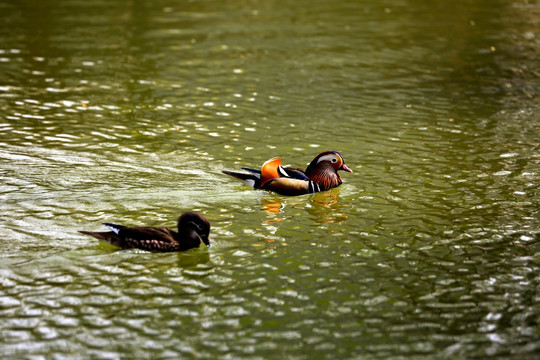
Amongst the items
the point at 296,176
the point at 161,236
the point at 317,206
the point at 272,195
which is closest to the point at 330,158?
the point at 296,176

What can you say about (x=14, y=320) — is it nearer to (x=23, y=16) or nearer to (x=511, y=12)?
(x=23, y=16)

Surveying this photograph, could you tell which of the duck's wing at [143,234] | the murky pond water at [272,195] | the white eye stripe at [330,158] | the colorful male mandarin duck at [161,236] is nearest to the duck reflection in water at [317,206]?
the murky pond water at [272,195]

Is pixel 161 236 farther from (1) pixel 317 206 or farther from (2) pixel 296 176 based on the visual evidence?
(2) pixel 296 176

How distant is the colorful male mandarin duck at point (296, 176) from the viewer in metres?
12.2

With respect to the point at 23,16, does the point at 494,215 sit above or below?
below

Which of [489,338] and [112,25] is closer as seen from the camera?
[489,338]

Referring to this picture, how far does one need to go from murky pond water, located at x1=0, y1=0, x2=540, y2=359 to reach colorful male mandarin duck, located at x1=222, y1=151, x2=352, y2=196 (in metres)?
0.18

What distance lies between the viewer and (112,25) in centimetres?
2664

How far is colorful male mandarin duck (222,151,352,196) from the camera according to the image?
40.1ft

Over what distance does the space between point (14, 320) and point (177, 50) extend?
51.7ft

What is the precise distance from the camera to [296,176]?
12375mm

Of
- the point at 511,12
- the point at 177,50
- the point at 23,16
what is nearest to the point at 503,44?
the point at 511,12

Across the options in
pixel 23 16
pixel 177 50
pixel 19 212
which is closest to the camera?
pixel 19 212

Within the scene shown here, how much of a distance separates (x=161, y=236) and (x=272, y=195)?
9.74 feet
